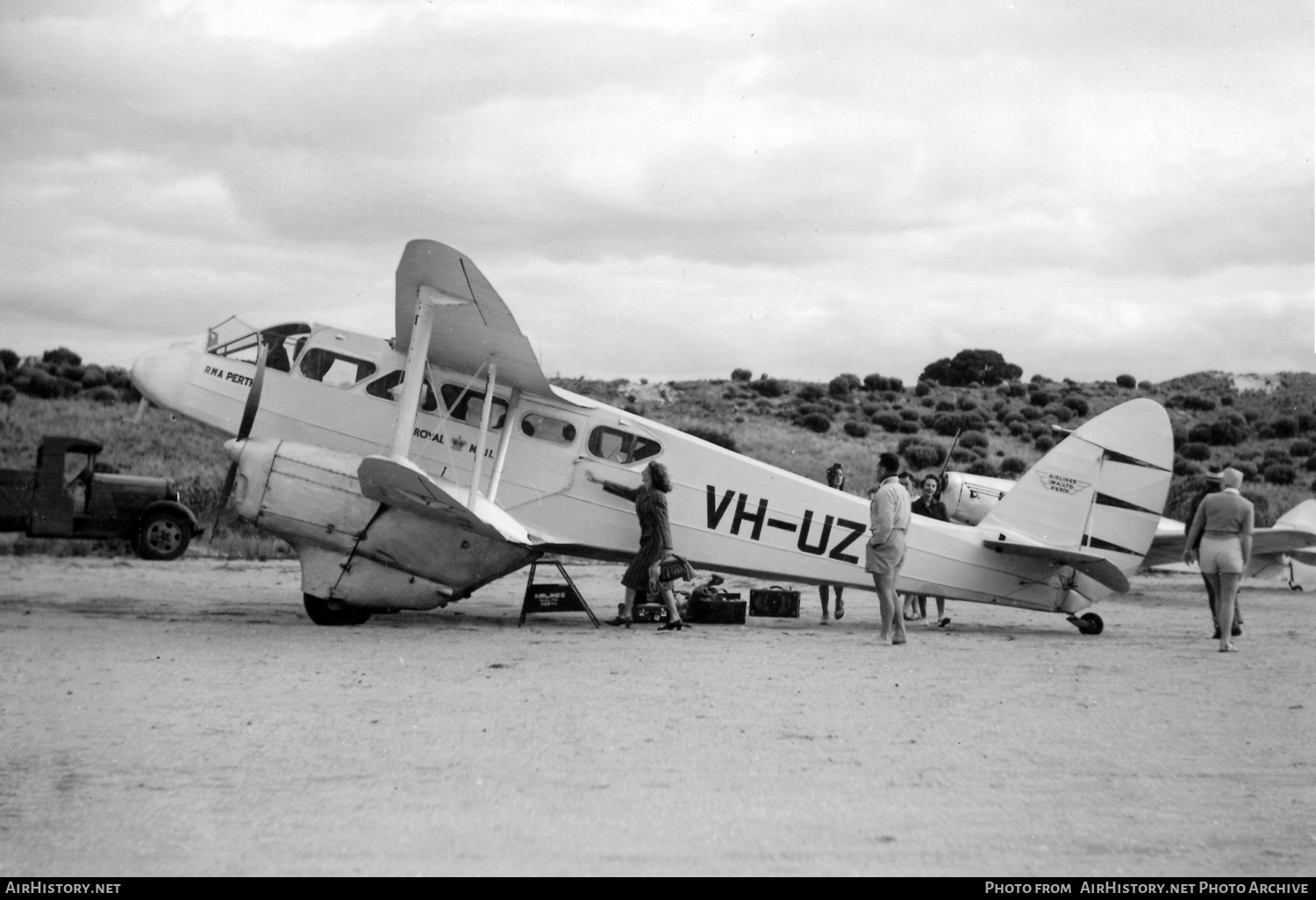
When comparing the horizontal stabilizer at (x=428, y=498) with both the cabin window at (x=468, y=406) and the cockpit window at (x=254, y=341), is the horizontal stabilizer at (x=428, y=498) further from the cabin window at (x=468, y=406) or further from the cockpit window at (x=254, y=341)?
the cockpit window at (x=254, y=341)

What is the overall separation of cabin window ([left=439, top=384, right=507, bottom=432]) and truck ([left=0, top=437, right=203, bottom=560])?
7.94m

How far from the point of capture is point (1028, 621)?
15930mm

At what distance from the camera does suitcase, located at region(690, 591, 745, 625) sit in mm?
14383

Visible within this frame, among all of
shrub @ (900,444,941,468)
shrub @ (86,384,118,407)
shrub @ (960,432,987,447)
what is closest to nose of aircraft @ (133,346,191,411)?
shrub @ (86,384,118,407)

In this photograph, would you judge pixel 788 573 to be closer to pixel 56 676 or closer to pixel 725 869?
pixel 56 676

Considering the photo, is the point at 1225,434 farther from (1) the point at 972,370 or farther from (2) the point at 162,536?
(2) the point at 162,536

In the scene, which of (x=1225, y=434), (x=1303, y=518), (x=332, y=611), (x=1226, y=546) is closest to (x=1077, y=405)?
(x=1225, y=434)

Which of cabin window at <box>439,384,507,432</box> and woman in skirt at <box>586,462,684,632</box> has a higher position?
cabin window at <box>439,384,507,432</box>

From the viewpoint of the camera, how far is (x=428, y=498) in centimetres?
1177

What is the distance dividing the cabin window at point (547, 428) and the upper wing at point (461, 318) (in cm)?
32

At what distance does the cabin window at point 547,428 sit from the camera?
13.5 meters

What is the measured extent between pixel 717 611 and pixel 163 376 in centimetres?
702

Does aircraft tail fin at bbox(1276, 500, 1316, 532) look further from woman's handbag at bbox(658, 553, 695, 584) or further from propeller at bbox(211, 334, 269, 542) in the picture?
propeller at bbox(211, 334, 269, 542)
